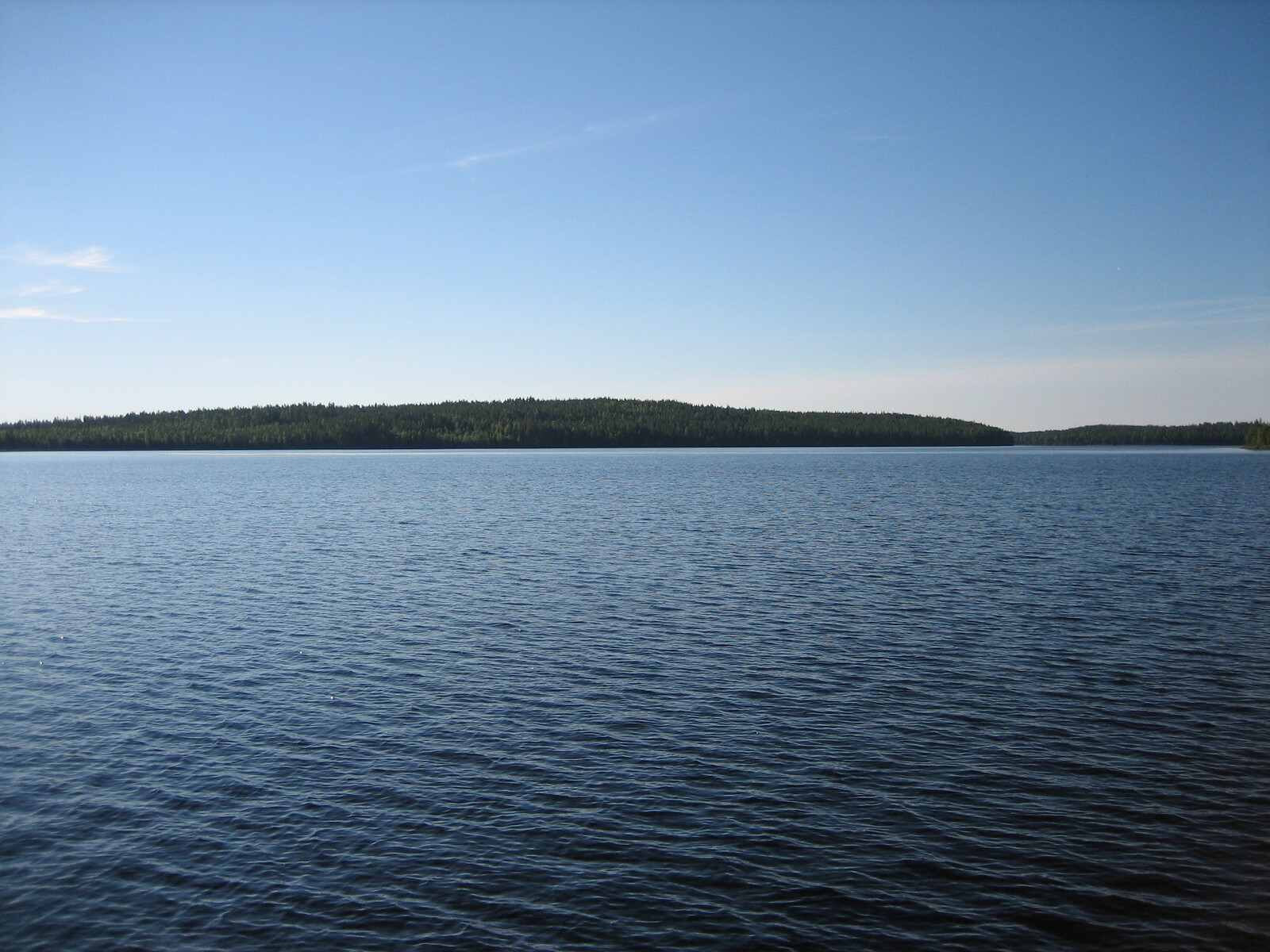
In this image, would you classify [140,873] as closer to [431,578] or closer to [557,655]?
[557,655]

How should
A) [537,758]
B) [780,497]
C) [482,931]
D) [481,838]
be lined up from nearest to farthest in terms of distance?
[482,931] → [481,838] → [537,758] → [780,497]

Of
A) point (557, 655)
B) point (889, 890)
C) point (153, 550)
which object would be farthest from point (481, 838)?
point (153, 550)

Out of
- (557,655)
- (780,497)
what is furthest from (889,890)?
(780,497)

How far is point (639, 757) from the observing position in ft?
68.1

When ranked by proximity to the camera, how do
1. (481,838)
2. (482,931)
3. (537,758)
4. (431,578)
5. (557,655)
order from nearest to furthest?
(482,931), (481,838), (537,758), (557,655), (431,578)

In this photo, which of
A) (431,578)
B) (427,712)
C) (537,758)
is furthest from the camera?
(431,578)

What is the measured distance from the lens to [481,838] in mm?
16812

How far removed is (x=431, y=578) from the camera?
46531mm

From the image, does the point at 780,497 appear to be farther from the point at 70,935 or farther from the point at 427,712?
the point at 70,935

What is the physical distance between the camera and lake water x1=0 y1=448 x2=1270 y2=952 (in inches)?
570

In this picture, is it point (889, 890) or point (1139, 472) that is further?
point (1139, 472)

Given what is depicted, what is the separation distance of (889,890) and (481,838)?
7.82 m

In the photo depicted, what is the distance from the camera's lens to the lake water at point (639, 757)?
47.5ft

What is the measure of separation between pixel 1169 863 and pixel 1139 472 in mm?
173775
